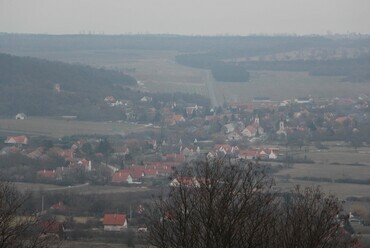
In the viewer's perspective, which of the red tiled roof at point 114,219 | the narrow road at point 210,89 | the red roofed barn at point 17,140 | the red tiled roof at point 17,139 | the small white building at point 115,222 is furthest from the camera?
the narrow road at point 210,89

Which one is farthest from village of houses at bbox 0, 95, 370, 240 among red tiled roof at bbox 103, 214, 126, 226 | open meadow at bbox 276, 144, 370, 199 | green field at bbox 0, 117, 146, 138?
open meadow at bbox 276, 144, 370, 199

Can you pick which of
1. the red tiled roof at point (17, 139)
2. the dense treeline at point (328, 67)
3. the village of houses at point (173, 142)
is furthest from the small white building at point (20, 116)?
the dense treeline at point (328, 67)

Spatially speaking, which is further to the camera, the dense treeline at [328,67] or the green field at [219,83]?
the dense treeline at [328,67]

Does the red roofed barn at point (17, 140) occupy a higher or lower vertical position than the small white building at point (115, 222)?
higher

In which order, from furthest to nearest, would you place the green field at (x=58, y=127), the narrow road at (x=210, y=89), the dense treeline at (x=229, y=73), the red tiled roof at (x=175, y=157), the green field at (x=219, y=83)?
1. the dense treeline at (x=229, y=73)
2. the green field at (x=219, y=83)
3. the narrow road at (x=210, y=89)
4. the green field at (x=58, y=127)
5. the red tiled roof at (x=175, y=157)

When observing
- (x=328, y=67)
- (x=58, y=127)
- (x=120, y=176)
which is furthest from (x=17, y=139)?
(x=328, y=67)

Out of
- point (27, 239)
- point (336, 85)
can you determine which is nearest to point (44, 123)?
point (336, 85)

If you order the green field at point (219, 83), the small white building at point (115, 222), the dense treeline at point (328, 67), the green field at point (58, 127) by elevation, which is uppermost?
the dense treeline at point (328, 67)

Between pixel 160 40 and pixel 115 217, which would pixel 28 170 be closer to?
pixel 115 217

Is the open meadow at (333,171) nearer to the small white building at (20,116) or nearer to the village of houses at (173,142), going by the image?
the village of houses at (173,142)

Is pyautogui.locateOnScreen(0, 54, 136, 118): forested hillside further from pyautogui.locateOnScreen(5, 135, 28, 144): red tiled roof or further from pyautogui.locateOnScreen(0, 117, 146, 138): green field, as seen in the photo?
pyautogui.locateOnScreen(5, 135, 28, 144): red tiled roof
